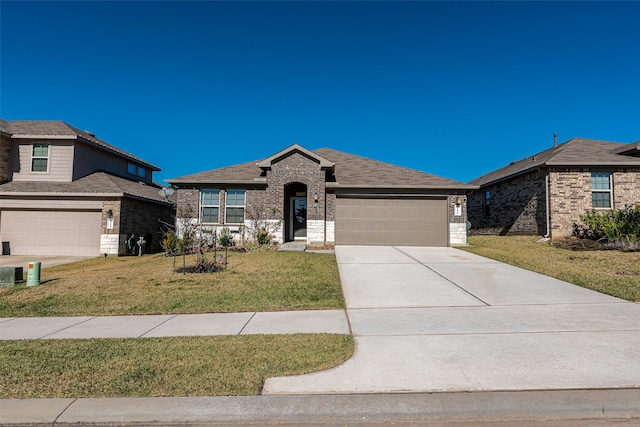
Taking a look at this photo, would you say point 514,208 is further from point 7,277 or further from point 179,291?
point 7,277

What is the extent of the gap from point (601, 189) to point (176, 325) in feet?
63.5

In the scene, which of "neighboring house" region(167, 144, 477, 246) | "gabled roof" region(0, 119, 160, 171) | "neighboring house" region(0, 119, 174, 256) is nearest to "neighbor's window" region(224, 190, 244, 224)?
"neighboring house" region(167, 144, 477, 246)

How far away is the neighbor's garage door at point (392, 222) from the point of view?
52.4 ft

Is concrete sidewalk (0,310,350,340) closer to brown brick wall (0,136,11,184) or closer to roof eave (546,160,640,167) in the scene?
brown brick wall (0,136,11,184)

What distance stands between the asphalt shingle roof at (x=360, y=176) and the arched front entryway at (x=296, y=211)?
5.99 ft

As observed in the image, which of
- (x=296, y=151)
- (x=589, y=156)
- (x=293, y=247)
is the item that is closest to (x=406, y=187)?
(x=296, y=151)

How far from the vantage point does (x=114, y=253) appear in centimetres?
1536

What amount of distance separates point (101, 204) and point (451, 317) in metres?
16.1

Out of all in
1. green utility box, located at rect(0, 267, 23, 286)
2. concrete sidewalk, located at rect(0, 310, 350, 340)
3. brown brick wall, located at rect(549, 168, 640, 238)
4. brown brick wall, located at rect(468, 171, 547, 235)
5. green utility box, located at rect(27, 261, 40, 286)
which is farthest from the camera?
brown brick wall, located at rect(468, 171, 547, 235)

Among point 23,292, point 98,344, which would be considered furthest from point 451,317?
point 23,292

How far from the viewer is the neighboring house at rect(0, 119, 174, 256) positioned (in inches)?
618

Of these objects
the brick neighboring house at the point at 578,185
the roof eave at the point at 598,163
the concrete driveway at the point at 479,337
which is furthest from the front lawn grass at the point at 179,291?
the roof eave at the point at 598,163

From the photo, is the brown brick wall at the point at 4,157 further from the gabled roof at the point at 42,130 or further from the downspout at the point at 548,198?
the downspout at the point at 548,198

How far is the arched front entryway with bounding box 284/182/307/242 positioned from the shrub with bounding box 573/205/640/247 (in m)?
12.9
